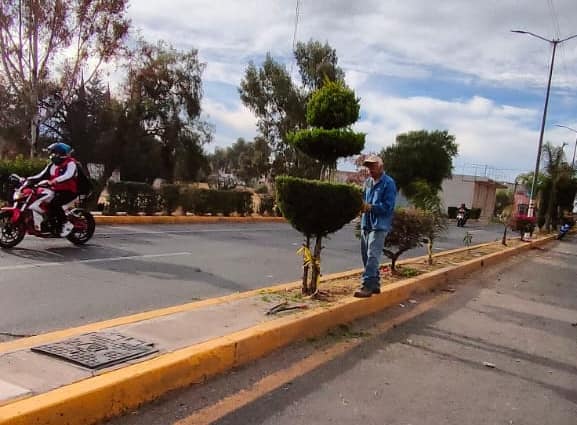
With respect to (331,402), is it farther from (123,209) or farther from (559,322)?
(123,209)

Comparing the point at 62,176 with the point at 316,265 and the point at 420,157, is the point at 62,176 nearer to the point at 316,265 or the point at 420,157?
the point at 316,265

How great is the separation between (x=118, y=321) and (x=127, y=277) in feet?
8.72

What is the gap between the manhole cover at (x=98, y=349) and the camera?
12.3 feet

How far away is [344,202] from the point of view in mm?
6102

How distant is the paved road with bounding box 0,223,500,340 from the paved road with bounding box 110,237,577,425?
6.31 ft

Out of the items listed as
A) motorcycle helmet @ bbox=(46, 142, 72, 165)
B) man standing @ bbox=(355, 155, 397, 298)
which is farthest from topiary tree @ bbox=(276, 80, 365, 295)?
motorcycle helmet @ bbox=(46, 142, 72, 165)

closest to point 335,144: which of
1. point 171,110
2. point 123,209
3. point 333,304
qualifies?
point 333,304

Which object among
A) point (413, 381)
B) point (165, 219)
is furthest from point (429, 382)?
point (165, 219)

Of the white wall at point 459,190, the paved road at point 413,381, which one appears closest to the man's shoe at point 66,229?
the paved road at point 413,381

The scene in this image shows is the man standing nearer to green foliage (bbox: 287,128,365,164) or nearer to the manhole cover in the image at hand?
green foliage (bbox: 287,128,365,164)

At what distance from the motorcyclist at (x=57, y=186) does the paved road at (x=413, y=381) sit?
5.85 meters

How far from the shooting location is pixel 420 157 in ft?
162

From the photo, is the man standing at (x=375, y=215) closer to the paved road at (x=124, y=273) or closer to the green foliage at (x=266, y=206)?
the paved road at (x=124, y=273)

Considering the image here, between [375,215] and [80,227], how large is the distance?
5880 millimetres
